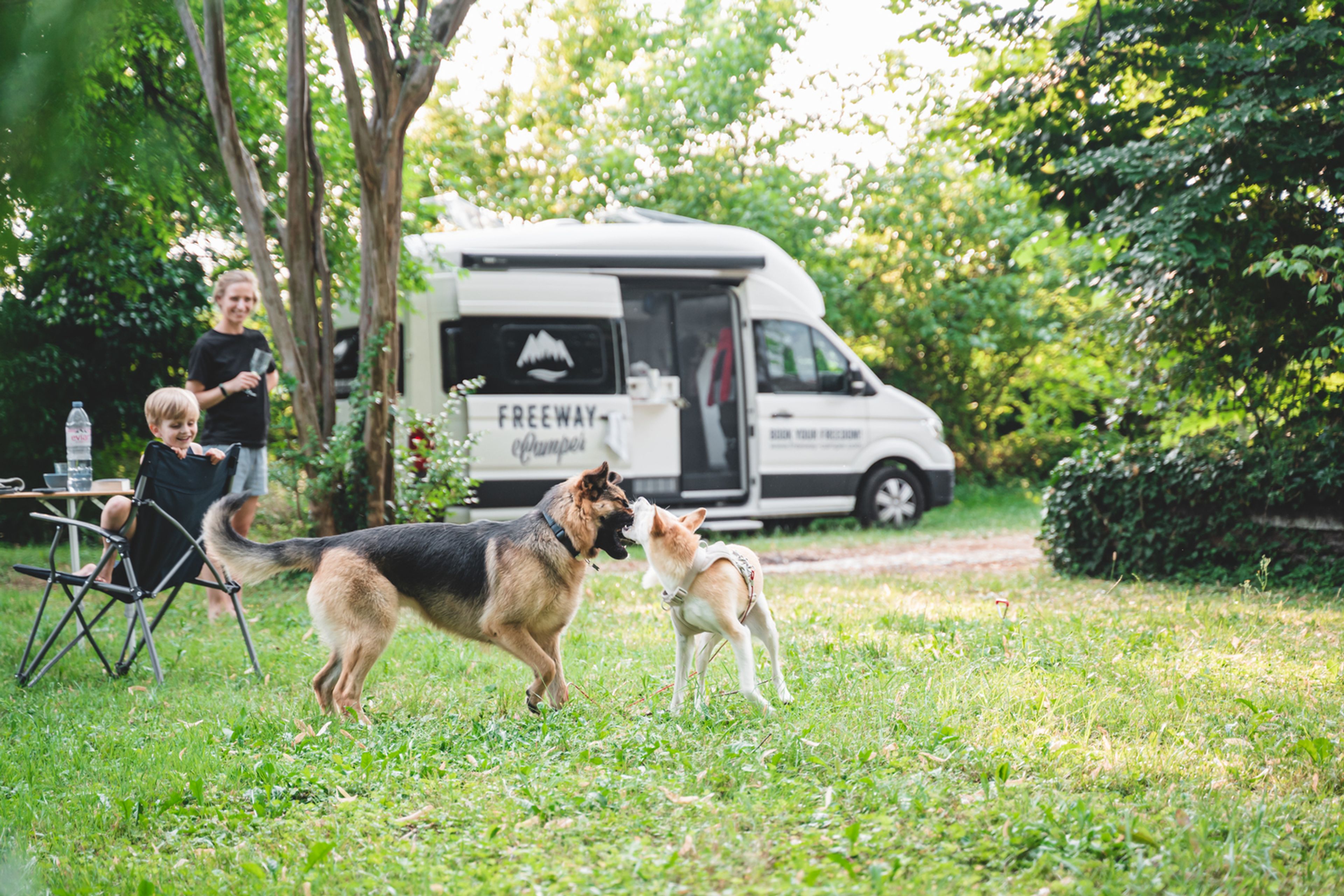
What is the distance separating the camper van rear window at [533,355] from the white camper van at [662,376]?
0.01 metres

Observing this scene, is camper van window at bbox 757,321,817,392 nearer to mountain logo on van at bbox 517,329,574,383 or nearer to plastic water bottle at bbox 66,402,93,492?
mountain logo on van at bbox 517,329,574,383

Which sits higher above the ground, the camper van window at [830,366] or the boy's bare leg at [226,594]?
the camper van window at [830,366]

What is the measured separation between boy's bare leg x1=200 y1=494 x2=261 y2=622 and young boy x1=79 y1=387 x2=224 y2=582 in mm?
916

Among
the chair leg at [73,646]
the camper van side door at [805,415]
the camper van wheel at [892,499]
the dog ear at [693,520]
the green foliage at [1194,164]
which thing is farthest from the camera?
the camper van wheel at [892,499]

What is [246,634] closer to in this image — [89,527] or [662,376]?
[89,527]

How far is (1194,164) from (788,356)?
15.9 feet

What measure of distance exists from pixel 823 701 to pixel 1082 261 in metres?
7.49

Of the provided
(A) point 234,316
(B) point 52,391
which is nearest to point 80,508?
(A) point 234,316

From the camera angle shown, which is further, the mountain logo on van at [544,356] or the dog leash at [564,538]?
the mountain logo on van at [544,356]

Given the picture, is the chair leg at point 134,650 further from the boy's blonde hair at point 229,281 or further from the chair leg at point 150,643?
the boy's blonde hair at point 229,281

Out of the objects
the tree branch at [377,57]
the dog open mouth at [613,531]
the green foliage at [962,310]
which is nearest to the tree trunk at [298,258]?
the tree branch at [377,57]

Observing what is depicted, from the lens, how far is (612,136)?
1722cm

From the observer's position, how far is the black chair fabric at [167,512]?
15.9 ft

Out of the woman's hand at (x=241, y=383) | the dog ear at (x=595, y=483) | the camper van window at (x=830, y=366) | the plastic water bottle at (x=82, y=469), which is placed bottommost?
the dog ear at (x=595, y=483)
